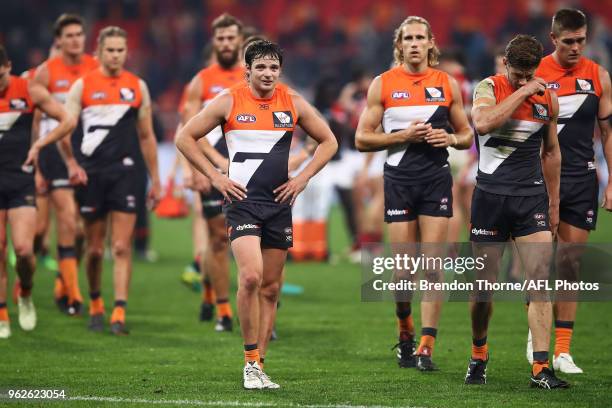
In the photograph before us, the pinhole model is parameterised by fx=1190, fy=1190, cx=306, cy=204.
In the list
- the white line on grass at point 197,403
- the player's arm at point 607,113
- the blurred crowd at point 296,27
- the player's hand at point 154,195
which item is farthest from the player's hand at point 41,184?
the blurred crowd at point 296,27

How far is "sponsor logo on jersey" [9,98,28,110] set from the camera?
10852 mm

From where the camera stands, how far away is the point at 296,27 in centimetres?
3162

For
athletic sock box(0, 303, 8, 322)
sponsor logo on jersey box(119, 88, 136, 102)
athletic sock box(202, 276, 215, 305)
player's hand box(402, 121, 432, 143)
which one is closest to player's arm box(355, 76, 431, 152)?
player's hand box(402, 121, 432, 143)

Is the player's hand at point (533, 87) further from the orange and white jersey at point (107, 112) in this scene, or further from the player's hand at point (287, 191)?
the orange and white jersey at point (107, 112)

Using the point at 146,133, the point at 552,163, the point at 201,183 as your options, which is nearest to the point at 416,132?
the point at 552,163

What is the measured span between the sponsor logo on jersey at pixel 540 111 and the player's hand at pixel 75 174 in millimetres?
4905

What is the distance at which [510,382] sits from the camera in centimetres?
858

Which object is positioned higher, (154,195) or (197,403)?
(154,195)

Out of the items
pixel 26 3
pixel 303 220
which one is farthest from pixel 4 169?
pixel 26 3

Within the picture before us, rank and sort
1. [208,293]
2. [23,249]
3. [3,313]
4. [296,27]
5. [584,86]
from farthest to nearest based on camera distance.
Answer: [296,27] → [208,293] → [3,313] → [23,249] → [584,86]

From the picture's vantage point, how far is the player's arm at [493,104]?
26.2 ft

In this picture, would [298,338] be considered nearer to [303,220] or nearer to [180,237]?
[303,220]

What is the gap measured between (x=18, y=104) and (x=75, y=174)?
918 millimetres

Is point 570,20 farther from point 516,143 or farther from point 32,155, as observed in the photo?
point 32,155
